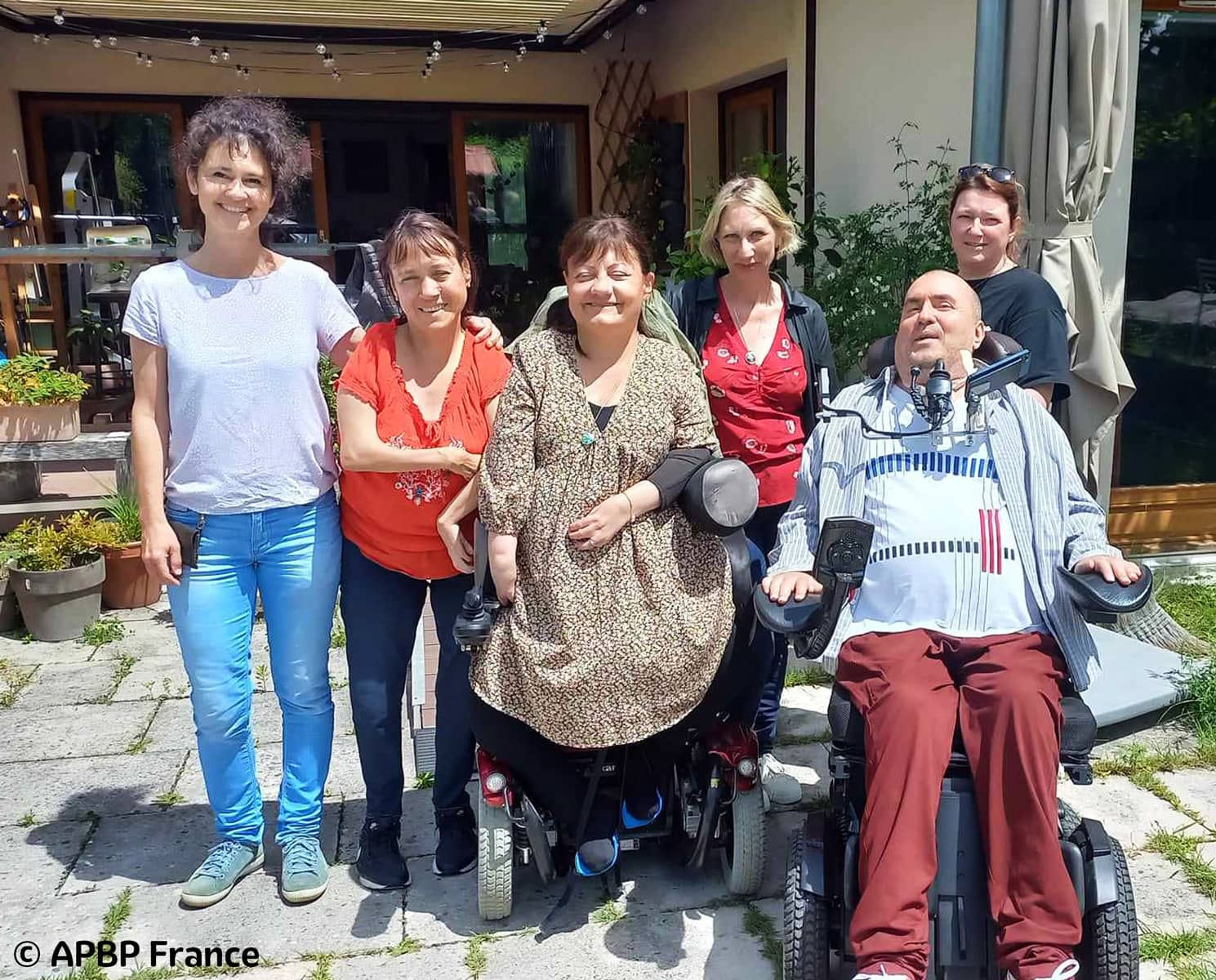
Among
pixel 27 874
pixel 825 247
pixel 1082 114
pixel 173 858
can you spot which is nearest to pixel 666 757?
pixel 173 858

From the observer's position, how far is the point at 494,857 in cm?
236

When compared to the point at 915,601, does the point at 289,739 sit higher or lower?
lower

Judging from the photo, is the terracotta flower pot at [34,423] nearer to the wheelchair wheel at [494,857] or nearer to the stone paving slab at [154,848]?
the stone paving slab at [154,848]

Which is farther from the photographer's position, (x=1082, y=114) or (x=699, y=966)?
(x=1082, y=114)

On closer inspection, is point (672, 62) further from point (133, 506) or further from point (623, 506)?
point (623, 506)

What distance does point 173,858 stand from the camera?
2.76 metres

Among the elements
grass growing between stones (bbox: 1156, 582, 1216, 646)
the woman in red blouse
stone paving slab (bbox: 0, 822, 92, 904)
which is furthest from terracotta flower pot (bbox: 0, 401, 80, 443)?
grass growing between stones (bbox: 1156, 582, 1216, 646)

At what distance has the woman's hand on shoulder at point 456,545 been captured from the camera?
92.6 inches

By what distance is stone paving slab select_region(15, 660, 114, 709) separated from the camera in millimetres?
3781

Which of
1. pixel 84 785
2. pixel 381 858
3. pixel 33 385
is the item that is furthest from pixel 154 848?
pixel 33 385

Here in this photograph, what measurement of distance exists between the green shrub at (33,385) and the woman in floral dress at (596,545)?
3267 millimetres

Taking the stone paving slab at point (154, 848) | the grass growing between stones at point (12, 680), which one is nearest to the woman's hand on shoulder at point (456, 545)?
the stone paving slab at point (154, 848)

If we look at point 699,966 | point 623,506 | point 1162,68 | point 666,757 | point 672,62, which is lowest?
point 699,966

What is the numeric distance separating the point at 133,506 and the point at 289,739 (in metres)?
2.61
